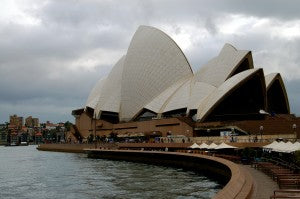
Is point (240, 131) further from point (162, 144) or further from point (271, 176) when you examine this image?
point (271, 176)

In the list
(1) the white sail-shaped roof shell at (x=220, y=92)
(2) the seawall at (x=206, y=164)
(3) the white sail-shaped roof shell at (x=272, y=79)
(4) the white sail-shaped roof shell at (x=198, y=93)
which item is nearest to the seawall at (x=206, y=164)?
(2) the seawall at (x=206, y=164)

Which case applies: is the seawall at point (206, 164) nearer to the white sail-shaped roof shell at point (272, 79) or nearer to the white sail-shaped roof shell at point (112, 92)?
the white sail-shaped roof shell at point (112, 92)

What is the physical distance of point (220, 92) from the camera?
2005 inches

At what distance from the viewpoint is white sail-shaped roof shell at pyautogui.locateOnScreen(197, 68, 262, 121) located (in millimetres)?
49781

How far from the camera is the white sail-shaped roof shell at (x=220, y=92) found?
49.8 meters

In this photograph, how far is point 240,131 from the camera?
47.9 meters

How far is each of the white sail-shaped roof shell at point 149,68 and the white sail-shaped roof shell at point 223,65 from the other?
514 cm

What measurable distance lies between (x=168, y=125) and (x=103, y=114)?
2158 centimetres

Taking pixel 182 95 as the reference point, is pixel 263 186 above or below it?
below

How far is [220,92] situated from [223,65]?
16.8 feet

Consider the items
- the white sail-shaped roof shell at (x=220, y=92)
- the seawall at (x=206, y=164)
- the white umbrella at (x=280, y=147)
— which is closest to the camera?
the seawall at (x=206, y=164)

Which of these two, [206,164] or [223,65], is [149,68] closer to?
[223,65]

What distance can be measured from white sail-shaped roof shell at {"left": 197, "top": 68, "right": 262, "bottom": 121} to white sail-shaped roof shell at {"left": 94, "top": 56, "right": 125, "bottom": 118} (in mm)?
22374

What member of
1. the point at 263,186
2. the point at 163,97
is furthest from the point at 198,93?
the point at 263,186
